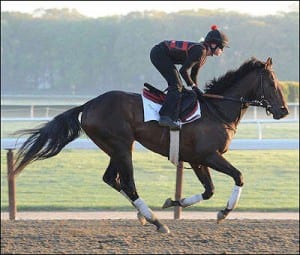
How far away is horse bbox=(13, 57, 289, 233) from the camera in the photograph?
5.34 metres

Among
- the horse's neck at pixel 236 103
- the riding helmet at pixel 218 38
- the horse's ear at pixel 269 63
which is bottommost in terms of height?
the horse's neck at pixel 236 103

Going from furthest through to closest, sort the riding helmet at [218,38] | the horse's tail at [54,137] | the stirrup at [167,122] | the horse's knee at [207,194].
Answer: the horse's tail at [54,137] < the horse's knee at [207,194] < the stirrup at [167,122] < the riding helmet at [218,38]

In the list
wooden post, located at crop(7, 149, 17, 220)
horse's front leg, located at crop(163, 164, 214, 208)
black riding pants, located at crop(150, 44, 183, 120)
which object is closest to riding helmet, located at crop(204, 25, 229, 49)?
black riding pants, located at crop(150, 44, 183, 120)

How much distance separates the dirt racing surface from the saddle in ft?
10.1

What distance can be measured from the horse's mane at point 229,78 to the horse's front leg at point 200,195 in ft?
2.03

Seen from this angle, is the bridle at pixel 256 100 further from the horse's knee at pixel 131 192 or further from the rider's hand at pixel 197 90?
the horse's knee at pixel 131 192

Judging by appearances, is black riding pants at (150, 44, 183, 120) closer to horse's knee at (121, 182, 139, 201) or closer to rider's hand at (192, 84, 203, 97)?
rider's hand at (192, 84, 203, 97)

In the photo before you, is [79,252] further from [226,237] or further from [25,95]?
[25,95]

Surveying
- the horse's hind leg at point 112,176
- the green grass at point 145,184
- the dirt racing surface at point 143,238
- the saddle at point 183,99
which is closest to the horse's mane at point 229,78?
the saddle at point 183,99

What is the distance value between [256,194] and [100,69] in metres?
10.3

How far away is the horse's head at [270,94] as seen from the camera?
209 inches

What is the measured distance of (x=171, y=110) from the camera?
5.29 m

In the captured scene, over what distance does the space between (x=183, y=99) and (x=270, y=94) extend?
24.5 inches

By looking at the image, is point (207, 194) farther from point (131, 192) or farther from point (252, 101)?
point (252, 101)
